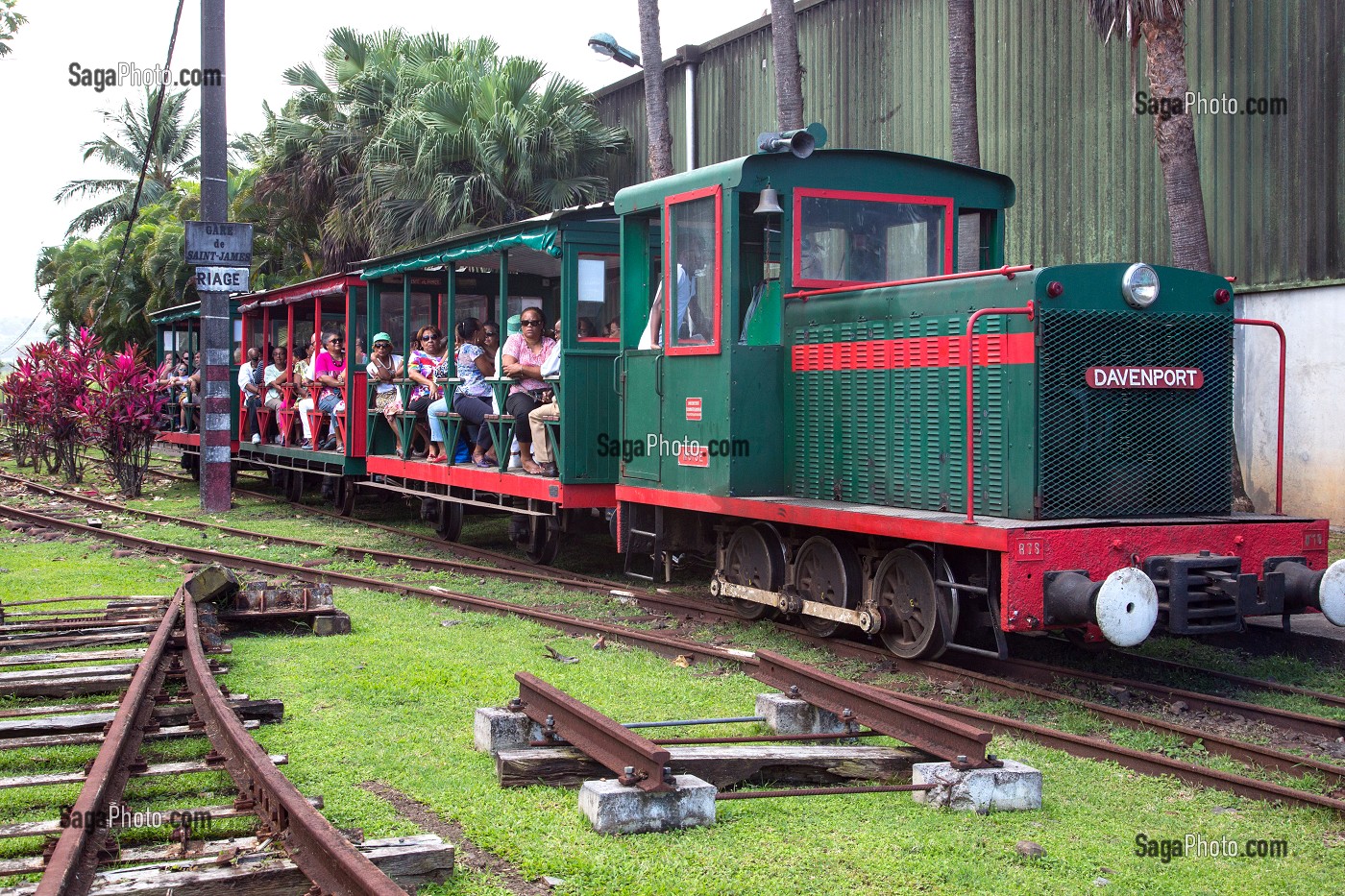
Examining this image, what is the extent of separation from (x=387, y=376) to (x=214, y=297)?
126 inches

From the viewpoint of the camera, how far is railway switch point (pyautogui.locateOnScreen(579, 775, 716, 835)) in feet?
14.5

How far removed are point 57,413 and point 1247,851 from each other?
20498 millimetres

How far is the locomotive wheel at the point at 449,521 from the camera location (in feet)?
45.1

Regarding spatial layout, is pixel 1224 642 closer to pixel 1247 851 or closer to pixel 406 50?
pixel 1247 851

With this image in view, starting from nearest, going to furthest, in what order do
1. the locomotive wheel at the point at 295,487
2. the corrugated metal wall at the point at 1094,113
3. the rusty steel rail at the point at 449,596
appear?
the rusty steel rail at the point at 449,596 < the corrugated metal wall at the point at 1094,113 < the locomotive wheel at the point at 295,487

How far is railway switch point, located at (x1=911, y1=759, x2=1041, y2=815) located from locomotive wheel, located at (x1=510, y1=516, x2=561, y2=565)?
7.07 metres

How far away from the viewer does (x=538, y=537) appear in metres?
12.1

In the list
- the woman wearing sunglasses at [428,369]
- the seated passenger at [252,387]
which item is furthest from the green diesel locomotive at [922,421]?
the seated passenger at [252,387]

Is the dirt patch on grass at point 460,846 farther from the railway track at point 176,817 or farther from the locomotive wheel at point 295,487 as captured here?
the locomotive wheel at point 295,487

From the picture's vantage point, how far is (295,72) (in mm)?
25875

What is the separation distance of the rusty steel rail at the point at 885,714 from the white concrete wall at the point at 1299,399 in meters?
9.76

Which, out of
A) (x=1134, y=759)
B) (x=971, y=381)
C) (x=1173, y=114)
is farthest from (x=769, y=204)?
(x=1173, y=114)

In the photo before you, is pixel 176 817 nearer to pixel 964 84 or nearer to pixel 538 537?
pixel 538 537

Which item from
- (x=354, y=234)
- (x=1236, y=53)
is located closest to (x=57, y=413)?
(x=354, y=234)
